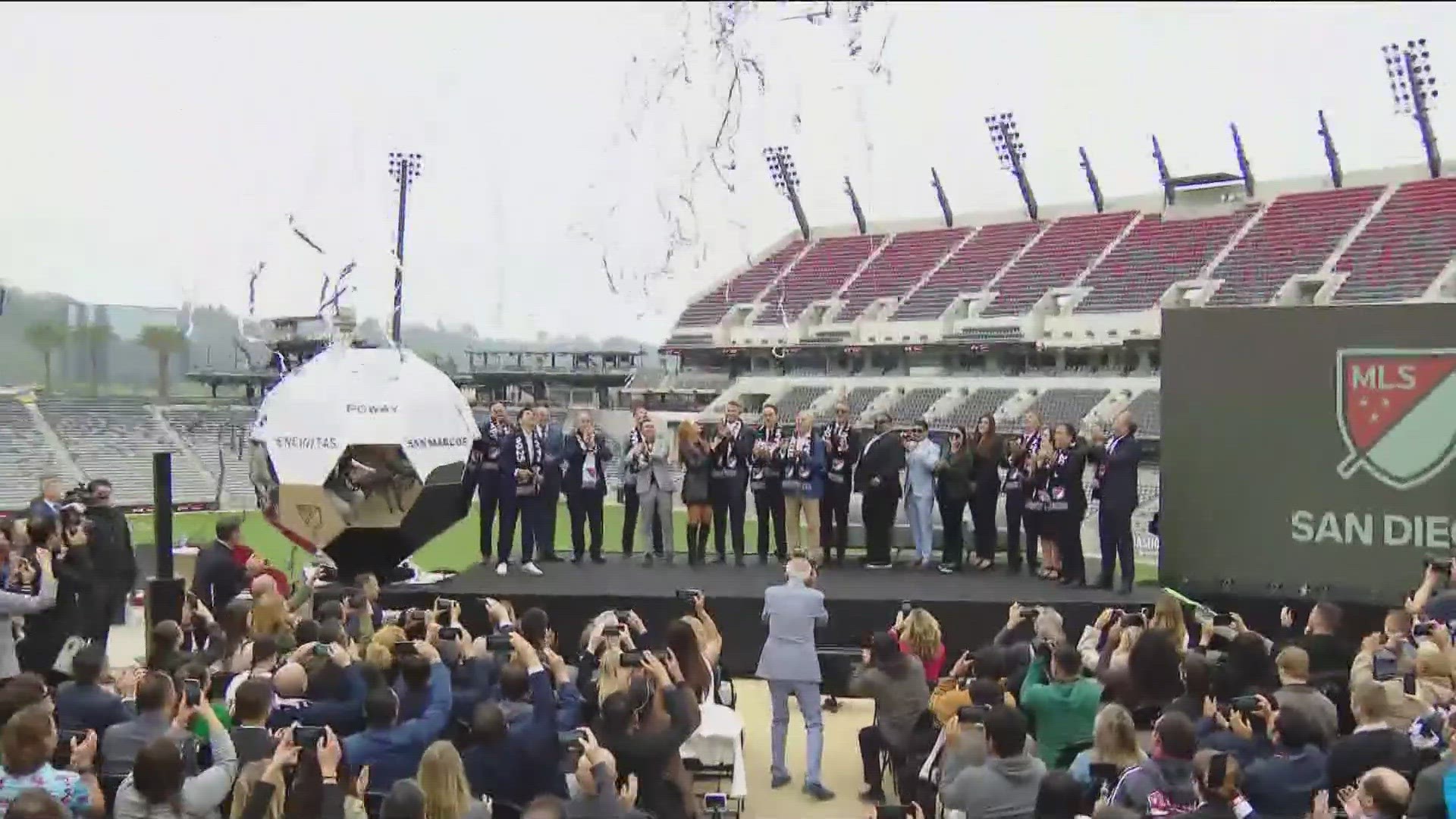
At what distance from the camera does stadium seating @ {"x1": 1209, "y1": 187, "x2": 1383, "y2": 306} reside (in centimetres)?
3375

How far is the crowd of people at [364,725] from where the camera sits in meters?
3.89

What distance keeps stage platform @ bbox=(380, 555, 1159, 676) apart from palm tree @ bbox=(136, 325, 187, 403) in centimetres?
2298

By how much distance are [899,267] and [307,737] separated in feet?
141

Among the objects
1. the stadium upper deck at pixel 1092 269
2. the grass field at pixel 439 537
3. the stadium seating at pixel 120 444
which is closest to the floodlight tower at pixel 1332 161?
the stadium upper deck at pixel 1092 269

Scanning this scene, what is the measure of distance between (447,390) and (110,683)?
16.1 feet

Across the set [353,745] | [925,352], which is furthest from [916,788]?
[925,352]

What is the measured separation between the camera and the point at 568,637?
9.51 metres

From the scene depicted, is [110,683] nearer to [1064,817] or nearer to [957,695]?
[957,695]

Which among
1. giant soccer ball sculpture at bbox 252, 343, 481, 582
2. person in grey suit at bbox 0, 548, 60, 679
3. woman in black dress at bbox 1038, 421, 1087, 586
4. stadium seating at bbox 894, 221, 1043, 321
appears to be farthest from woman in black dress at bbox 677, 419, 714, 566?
stadium seating at bbox 894, 221, 1043, 321

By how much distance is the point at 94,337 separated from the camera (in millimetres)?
28969

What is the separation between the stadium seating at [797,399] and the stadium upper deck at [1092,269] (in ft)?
7.58

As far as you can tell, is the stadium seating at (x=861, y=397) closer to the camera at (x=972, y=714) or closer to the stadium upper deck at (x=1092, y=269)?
the stadium upper deck at (x=1092, y=269)

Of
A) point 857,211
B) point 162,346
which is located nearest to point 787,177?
point 857,211

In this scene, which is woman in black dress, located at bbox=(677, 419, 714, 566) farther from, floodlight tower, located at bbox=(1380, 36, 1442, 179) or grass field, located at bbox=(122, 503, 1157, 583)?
floodlight tower, located at bbox=(1380, 36, 1442, 179)
